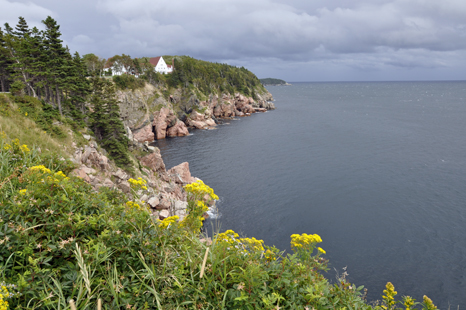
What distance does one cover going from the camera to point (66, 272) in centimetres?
355

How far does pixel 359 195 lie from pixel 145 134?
181 ft

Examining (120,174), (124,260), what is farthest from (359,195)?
(124,260)

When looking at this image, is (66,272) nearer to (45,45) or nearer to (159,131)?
(45,45)

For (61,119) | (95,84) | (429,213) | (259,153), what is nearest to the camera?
(61,119)

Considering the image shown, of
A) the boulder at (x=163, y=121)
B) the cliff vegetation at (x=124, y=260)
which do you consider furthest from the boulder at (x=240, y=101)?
the cliff vegetation at (x=124, y=260)

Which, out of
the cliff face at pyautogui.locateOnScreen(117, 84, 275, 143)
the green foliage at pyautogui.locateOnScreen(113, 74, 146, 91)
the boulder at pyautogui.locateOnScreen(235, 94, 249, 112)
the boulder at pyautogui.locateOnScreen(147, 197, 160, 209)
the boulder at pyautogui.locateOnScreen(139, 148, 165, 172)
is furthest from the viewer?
the boulder at pyautogui.locateOnScreen(235, 94, 249, 112)

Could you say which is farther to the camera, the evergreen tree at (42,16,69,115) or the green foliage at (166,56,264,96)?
the green foliage at (166,56,264,96)

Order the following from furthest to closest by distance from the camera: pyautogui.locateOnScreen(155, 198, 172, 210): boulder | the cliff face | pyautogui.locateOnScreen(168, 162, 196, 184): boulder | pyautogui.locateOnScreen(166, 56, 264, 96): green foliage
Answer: pyautogui.locateOnScreen(166, 56, 264, 96): green foliage
the cliff face
pyautogui.locateOnScreen(168, 162, 196, 184): boulder
pyautogui.locateOnScreen(155, 198, 172, 210): boulder

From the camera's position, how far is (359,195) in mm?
36531

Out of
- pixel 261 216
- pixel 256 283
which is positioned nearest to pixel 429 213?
pixel 261 216

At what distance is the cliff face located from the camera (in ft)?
230

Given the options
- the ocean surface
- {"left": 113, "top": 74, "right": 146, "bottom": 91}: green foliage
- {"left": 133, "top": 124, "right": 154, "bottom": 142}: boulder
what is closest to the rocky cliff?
the ocean surface

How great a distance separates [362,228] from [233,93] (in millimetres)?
98881

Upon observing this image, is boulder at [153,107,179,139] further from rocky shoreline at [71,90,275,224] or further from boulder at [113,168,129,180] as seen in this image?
boulder at [113,168,129,180]
